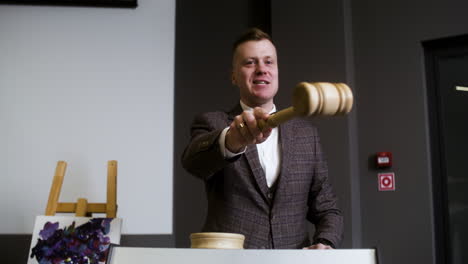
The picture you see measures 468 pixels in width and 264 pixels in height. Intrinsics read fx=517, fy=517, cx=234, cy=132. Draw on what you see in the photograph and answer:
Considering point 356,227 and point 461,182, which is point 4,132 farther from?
point 461,182

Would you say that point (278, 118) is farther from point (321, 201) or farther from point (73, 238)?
point (73, 238)

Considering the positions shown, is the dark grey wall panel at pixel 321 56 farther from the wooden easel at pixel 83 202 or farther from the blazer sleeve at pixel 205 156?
the blazer sleeve at pixel 205 156

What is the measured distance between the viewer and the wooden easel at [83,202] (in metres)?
2.99

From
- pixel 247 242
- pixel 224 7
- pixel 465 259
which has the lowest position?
pixel 465 259

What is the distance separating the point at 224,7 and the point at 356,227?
68.1 inches

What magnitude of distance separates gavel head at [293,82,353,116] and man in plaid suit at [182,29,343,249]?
579 millimetres

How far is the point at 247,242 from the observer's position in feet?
5.05

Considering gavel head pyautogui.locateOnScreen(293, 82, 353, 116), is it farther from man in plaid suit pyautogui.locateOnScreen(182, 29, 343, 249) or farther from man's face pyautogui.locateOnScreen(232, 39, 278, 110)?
man's face pyautogui.locateOnScreen(232, 39, 278, 110)

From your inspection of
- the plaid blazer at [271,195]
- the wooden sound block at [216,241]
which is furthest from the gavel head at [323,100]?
the plaid blazer at [271,195]

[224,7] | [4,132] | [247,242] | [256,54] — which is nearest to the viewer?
[247,242]

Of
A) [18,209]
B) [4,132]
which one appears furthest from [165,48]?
[18,209]

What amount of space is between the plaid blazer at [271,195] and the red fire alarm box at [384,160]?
1.67m

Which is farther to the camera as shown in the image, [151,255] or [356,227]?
[356,227]

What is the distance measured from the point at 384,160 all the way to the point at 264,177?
1.88 m
